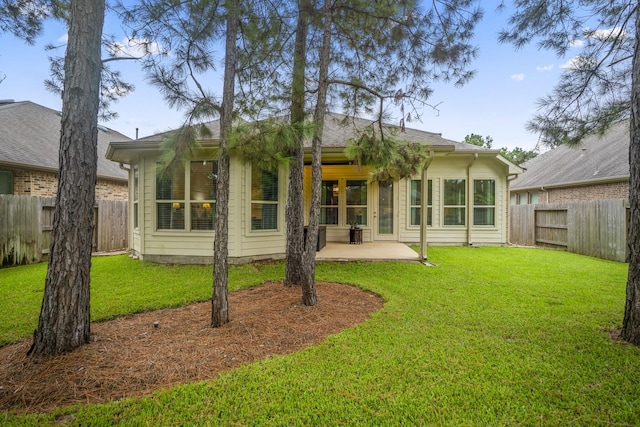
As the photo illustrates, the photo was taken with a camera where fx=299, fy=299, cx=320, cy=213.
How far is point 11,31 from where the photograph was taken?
15.3 ft

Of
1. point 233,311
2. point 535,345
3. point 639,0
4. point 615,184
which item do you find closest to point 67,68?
point 233,311

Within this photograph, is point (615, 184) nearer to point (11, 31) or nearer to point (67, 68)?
point (67, 68)

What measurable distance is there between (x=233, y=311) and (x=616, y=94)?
20.8 ft

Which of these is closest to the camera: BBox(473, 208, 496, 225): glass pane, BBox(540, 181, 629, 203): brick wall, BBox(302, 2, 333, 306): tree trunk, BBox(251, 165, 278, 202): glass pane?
BBox(302, 2, 333, 306): tree trunk

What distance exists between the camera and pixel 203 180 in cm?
726

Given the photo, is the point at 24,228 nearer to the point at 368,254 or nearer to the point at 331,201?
the point at 331,201

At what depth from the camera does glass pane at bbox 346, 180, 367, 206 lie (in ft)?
34.1

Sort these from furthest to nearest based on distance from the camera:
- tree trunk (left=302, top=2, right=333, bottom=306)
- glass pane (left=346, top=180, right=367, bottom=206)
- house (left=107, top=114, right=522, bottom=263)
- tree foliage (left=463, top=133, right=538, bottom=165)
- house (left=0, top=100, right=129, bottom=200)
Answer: tree foliage (left=463, top=133, right=538, bottom=165), glass pane (left=346, top=180, right=367, bottom=206), house (left=0, top=100, right=129, bottom=200), house (left=107, top=114, right=522, bottom=263), tree trunk (left=302, top=2, right=333, bottom=306)

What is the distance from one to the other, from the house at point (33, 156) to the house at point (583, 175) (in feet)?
56.7

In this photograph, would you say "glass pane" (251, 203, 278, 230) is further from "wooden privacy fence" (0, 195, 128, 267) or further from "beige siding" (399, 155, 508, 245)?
"wooden privacy fence" (0, 195, 128, 267)

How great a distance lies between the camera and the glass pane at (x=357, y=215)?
Answer: 10.4 m

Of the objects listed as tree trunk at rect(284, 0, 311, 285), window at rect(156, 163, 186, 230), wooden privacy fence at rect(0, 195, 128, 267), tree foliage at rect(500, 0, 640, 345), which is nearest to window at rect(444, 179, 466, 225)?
tree foliage at rect(500, 0, 640, 345)

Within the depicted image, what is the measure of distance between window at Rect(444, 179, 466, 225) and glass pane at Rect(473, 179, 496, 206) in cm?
39

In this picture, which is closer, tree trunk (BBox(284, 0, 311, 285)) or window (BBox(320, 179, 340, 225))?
tree trunk (BBox(284, 0, 311, 285))
